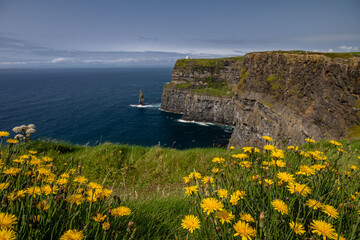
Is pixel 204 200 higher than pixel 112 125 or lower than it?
higher

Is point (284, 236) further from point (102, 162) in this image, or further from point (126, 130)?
point (126, 130)

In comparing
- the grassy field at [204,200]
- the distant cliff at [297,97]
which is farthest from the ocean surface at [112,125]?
the grassy field at [204,200]

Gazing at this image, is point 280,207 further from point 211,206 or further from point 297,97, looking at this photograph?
point 297,97

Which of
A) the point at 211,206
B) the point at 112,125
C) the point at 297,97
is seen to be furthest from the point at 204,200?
the point at 112,125

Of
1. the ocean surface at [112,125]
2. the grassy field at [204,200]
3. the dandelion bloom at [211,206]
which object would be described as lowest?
the ocean surface at [112,125]

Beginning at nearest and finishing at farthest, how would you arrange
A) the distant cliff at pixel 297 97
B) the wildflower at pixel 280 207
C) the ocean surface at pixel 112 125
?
the wildflower at pixel 280 207, the distant cliff at pixel 297 97, the ocean surface at pixel 112 125

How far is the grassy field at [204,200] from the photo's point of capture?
181cm

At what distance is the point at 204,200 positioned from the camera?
1.91 m

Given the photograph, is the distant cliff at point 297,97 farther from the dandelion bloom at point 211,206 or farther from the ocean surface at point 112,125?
the ocean surface at point 112,125

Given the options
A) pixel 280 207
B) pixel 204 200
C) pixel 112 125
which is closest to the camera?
pixel 280 207

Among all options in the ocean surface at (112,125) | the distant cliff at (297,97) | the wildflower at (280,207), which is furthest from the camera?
the ocean surface at (112,125)

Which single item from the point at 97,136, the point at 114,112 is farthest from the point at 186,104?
the point at 97,136

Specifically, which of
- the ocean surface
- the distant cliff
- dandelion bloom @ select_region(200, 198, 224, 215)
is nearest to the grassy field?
dandelion bloom @ select_region(200, 198, 224, 215)

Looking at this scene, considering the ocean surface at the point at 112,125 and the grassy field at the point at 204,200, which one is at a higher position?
the grassy field at the point at 204,200
